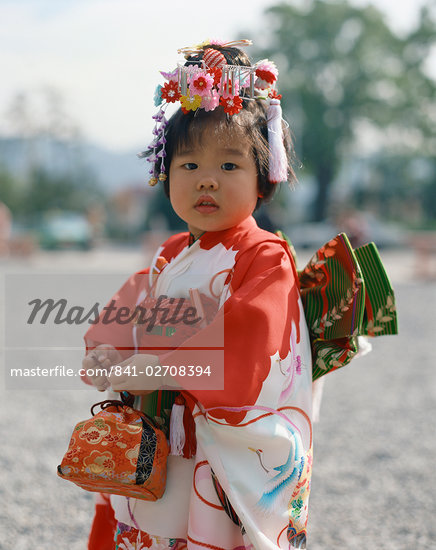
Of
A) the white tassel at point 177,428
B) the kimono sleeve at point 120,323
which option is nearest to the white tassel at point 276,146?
the kimono sleeve at point 120,323

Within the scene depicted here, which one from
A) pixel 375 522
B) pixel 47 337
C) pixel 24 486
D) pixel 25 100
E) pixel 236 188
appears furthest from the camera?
pixel 25 100

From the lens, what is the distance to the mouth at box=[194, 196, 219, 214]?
5.30 feet

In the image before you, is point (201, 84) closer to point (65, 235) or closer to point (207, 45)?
point (207, 45)

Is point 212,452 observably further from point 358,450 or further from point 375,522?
point 358,450

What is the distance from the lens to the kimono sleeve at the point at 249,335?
1.45 meters

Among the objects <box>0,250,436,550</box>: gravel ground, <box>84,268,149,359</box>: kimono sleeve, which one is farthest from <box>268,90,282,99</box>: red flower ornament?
<box>0,250,436,550</box>: gravel ground

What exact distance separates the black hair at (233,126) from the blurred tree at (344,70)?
2647cm

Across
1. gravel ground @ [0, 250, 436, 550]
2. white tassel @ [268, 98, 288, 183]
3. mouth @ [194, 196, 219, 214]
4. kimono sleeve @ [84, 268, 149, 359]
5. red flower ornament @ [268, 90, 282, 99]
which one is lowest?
gravel ground @ [0, 250, 436, 550]

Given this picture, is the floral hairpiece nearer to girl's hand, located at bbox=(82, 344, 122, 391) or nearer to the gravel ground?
girl's hand, located at bbox=(82, 344, 122, 391)

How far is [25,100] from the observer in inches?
1183

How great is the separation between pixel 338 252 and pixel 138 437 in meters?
0.72

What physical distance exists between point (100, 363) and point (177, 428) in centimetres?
29

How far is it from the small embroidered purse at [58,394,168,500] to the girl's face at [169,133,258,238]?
56 cm

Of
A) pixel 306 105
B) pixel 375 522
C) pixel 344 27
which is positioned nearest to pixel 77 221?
pixel 306 105
